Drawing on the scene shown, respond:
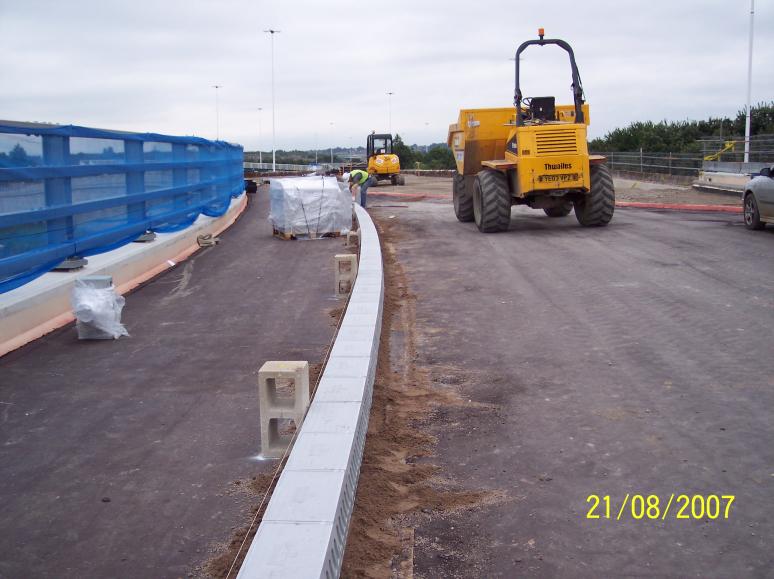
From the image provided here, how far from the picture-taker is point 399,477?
4828 mm

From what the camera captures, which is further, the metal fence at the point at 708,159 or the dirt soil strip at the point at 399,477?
the metal fence at the point at 708,159

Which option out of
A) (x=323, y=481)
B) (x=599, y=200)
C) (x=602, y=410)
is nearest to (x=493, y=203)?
(x=599, y=200)

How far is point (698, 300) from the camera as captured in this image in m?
9.34

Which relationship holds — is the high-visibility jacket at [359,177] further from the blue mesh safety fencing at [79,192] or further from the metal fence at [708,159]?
the metal fence at [708,159]

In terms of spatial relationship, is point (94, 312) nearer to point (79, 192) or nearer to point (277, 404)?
point (79, 192)

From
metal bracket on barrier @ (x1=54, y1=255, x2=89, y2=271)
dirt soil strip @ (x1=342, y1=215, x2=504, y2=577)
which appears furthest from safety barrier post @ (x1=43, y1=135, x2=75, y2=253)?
dirt soil strip @ (x1=342, y1=215, x2=504, y2=577)

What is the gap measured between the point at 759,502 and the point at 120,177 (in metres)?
10.3

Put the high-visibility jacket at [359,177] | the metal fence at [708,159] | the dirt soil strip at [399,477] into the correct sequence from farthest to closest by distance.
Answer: the metal fence at [708,159] → the high-visibility jacket at [359,177] → the dirt soil strip at [399,477]

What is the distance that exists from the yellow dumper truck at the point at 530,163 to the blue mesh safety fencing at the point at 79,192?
20.7ft

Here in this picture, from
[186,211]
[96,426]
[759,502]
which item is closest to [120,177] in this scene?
[186,211]

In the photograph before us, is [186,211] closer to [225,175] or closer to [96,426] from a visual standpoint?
[225,175]

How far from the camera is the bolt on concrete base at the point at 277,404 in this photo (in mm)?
4969
